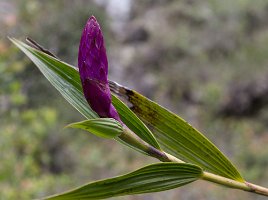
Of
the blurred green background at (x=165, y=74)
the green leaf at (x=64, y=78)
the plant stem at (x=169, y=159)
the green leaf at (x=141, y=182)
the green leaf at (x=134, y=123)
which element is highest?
the blurred green background at (x=165, y=74)

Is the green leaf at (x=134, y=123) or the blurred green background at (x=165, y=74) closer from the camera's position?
the green leaf at (x=134, y=123)

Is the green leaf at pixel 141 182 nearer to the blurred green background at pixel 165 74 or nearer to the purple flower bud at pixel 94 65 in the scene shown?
the purple flower bud at pixel 94 65

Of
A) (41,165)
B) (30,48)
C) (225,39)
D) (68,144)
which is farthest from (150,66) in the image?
(30,48)

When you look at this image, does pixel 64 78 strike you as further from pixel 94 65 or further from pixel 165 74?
pixel 165 74

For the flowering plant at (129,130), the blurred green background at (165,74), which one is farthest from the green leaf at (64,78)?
the blurred green background at (165,74)

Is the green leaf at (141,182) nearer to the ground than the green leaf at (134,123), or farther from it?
nearer to the ground
